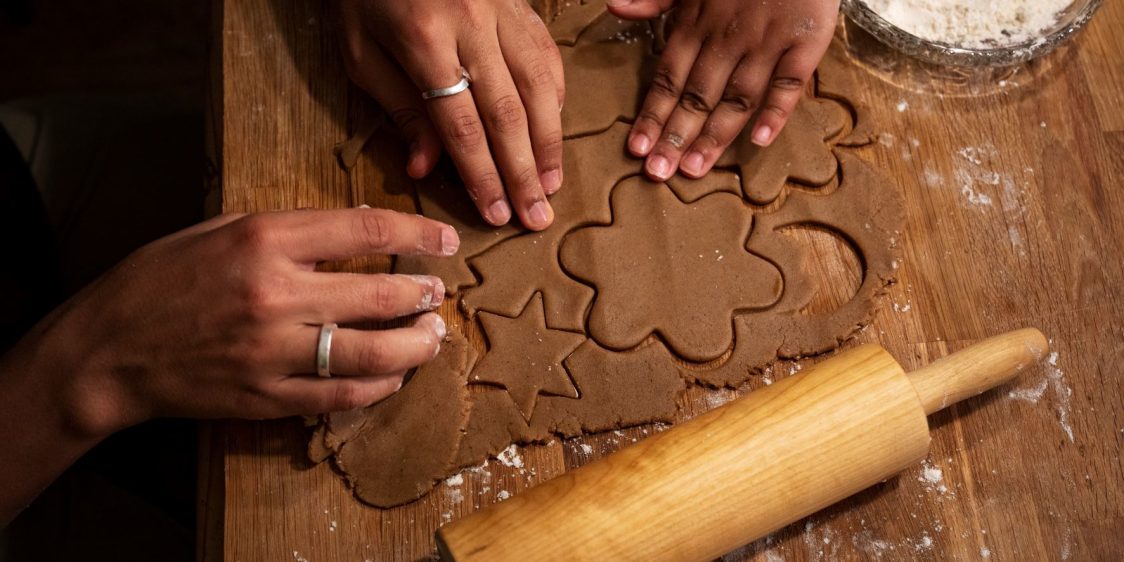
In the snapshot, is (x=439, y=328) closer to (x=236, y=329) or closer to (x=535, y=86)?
(x=236, y=329)

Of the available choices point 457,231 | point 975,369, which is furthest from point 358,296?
point 975,369

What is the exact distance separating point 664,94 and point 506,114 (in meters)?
0.28

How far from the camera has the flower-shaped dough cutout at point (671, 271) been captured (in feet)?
4.26

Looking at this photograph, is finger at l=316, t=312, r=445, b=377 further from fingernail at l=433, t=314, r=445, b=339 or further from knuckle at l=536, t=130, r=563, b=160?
knuckle at l=536, t=130, r=563, b=160

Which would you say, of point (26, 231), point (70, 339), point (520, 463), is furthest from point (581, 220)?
point (26, 231)

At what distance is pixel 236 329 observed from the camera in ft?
3.66

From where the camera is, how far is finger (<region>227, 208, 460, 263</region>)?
3.76ft

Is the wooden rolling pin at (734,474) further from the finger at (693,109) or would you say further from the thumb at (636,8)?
the thumb at (636,8)

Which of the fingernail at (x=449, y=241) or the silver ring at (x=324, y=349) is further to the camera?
the fingernail at (x=449, y=241)

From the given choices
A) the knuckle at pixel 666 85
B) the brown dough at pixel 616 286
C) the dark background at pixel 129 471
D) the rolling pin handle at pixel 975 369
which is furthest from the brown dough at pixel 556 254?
the dark background at pixel 129 471

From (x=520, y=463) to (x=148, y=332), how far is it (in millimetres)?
533

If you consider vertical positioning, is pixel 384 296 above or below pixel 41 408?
above

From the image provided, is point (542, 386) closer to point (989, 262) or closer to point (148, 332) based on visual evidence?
point (148, 332)

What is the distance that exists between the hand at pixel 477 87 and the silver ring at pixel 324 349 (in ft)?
1.07
